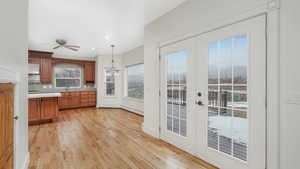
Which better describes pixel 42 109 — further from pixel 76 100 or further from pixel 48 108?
pixel 76 100

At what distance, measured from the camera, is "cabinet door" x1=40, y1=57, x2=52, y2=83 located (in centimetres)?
631

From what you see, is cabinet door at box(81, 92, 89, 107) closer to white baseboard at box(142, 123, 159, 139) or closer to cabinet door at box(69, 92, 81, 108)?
cabinet door at box(69, 92, 81, 108)

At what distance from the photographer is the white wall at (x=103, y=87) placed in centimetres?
732

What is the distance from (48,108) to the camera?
4.49 meters

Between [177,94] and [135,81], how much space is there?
383cm

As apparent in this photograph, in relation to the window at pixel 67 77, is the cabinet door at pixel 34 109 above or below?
below

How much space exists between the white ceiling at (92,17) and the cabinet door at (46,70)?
2039 mm

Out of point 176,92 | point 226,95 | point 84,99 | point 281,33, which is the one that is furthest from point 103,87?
point 281,33

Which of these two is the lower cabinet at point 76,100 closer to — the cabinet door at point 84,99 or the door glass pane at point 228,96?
the cabinet door at point 84,99

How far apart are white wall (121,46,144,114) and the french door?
3.11 metres

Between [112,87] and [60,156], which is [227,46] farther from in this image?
[112,87]

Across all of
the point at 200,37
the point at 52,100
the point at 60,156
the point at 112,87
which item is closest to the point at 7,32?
the point at 60,156

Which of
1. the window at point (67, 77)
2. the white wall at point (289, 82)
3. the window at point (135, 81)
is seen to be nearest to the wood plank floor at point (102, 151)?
the white wall at point (289, 82)

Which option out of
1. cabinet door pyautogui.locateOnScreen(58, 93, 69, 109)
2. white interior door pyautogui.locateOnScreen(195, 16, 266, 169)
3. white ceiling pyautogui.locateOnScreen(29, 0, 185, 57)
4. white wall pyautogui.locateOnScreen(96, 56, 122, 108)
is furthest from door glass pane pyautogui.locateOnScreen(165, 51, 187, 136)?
cabinet door pyautogui.locateOnScreen(58, 93, 69, 109)
